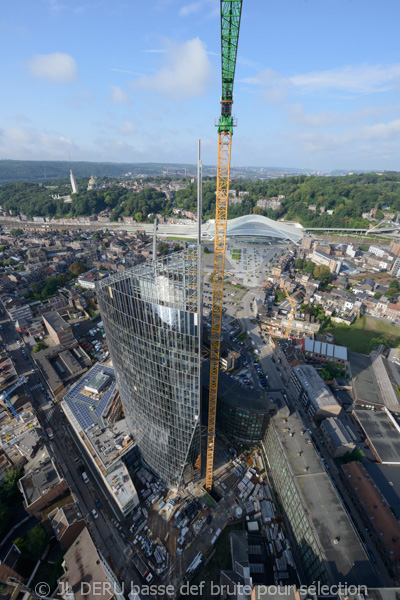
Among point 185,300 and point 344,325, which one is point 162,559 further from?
point 344,325

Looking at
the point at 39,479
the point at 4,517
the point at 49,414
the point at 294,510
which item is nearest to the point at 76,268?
the point at 49,414

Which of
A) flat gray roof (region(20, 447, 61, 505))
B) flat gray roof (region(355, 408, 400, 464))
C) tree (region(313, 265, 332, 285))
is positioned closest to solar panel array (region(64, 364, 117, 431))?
flat gray roof (region(20, 447, 61, 505))

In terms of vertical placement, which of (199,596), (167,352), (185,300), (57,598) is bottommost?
(199,596)

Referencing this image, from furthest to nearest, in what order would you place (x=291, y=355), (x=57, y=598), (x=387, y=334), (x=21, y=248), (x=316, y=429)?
(x=21, y=248), (x=387, y=334), (x=291, y=355), (x=316, y=429), (x=57, y=598)

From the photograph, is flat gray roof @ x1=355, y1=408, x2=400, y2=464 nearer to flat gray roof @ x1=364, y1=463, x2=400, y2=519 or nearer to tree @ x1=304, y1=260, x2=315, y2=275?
flat gray roof @ x1=364, y1=463, x2=400, y2=519

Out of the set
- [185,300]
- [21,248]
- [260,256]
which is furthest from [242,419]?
[21,248]
